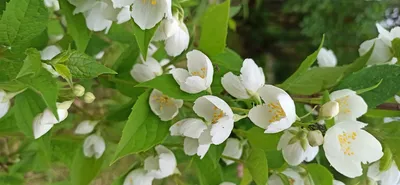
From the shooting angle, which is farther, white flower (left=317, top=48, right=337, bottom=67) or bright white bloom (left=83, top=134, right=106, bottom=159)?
white flower (left=317, top=48, right=337, bottom=67)

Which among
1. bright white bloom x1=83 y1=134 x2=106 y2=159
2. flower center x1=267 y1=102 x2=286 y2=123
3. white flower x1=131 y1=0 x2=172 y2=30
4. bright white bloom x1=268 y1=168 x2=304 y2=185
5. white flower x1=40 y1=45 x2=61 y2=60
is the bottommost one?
bright white bloom x1=83 y1=134 x2=106 y2=159

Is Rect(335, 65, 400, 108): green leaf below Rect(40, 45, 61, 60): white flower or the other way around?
the other way around

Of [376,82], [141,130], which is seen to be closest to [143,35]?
[141,130]

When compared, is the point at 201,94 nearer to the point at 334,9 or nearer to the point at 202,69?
the point at 202,69

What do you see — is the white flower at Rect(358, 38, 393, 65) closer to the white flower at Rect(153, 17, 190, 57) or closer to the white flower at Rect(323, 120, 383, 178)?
the white flower at Rect(323, 120, 383, 178)

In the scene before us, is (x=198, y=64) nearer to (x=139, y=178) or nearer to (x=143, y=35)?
(x=143, y=35)

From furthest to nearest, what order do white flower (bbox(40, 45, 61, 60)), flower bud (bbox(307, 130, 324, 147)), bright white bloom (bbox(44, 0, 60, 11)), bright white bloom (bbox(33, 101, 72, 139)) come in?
bright white bloom (bbox(44, 0, 60, 11)), white flower (bbox(40, 45, 61, 60)), bright white bloom (bbox(33, 101, 72, 139)), flower bud (bbox(307, 130, 324, 147))

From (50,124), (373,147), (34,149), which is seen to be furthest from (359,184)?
(34,149)

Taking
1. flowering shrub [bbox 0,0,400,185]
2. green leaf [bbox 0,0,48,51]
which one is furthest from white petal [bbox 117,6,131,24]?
green leaf [bbox 0,0,48,51]
